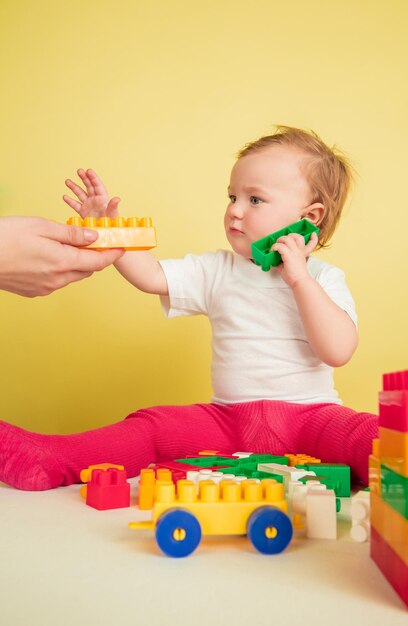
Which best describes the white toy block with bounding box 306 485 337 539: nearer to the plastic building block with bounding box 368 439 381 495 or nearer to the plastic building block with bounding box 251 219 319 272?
the plastic building block with bounding box 368 439 381 495

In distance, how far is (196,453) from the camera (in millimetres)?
1266

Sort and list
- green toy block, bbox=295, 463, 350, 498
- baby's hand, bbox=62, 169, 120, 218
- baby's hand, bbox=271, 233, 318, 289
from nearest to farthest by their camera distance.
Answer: green toy block, bbox=295, 463, 350, 498, baby's hand, bbox=271, 233, 318, 289, baby's hand, bbox=62, 169, 120, 218

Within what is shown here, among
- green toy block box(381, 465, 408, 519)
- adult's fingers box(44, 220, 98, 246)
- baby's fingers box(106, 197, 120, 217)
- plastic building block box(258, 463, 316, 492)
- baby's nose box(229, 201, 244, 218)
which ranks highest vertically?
baby's nose box(229, 201, 244, 218)

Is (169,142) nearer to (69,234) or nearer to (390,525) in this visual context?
(69,234)

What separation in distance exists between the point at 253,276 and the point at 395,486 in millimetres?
882

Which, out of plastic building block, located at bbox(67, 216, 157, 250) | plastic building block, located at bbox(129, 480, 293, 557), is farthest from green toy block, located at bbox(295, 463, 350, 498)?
plastic building block, located at bbox(67, 216, 157, 250)

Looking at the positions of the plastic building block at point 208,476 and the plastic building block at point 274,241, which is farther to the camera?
the plastic building block at point 274,241

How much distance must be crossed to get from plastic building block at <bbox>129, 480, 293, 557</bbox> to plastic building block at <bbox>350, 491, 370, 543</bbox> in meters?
0.07

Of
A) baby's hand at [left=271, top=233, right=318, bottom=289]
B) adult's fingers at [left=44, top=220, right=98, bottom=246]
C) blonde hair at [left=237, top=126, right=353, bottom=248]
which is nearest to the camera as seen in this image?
adult's fingers at [left=44, top=220, right=98, bottom=246]

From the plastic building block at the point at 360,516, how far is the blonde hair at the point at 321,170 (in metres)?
0.85

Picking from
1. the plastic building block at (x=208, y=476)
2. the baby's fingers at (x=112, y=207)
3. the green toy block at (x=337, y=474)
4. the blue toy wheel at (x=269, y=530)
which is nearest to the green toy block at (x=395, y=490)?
the blue toy wheel at (x=269, y=530)

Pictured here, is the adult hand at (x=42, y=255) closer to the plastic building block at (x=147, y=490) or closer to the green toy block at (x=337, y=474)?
the plastic building block at (x=147, y=490)

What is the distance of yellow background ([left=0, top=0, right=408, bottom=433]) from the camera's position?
1.85 m

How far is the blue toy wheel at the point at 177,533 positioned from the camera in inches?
26.4
